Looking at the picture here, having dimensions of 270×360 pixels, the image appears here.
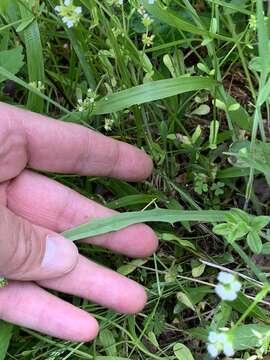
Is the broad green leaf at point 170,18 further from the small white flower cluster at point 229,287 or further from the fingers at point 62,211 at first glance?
the small white flower cluster at point 229,287

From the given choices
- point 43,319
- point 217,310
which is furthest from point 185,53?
point 43,319

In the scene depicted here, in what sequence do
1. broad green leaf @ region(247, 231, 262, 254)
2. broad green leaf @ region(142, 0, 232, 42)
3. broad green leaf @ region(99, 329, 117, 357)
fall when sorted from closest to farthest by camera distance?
1. broad green leaf @ region(247, 231, 262, 254)
2. broad green leaf @ region(142, 0, 232, 42)
3. broad green leaf @ region(99, 329, 117, 357)

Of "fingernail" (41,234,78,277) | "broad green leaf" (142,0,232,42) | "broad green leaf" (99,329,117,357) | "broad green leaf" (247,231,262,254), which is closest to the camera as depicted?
"broad green leaf" (247,231,262,254)

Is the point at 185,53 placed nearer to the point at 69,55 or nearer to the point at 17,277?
the point at 69,55

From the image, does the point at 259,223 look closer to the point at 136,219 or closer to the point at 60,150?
the point at 136,219


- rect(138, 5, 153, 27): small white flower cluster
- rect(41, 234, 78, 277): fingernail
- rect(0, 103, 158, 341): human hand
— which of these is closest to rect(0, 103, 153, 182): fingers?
rect(0, 103, 158, 341): human hand

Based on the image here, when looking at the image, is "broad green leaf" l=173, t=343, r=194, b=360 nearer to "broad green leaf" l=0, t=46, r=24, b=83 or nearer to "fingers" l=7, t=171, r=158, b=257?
"fingers" l=7, t=171, r=158, b=257

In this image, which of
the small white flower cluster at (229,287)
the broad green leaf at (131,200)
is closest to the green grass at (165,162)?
the broad green leaf at (131,200)
